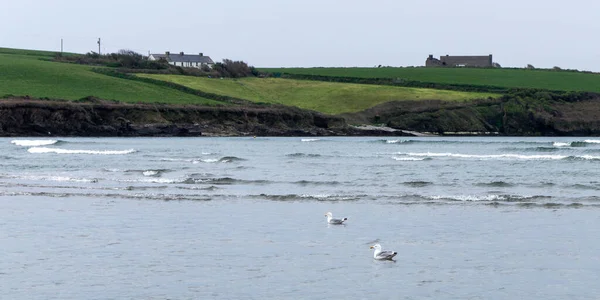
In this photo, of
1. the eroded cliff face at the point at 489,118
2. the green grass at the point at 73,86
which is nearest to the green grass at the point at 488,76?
the eroded cliff face at the point at 489,118

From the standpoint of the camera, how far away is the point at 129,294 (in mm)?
14867

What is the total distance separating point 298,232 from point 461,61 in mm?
156059

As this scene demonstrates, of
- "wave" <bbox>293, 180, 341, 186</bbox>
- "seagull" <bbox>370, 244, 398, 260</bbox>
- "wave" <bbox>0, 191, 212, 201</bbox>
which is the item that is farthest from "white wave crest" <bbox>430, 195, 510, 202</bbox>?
"seagull" <bbox>370, 244, 398, 260</bbox>

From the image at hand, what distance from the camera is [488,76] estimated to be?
127500mm

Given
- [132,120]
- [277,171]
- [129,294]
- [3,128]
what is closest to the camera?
[129,294]

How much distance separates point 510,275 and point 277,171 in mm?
26533

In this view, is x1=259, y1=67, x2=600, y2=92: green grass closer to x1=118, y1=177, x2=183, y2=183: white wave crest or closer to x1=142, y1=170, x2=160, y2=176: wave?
x1=142, y1=170, x2=160, y2=176: wave

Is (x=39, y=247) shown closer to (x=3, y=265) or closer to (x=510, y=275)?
(x=3, y=265)

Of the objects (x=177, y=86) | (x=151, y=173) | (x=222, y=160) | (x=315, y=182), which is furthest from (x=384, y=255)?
(x=177, y=86)

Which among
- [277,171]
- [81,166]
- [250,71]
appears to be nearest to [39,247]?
[277,171]

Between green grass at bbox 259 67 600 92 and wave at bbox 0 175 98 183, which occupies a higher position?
green grass at bbox 259 67 600 92

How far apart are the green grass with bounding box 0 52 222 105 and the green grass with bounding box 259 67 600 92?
35736 mm

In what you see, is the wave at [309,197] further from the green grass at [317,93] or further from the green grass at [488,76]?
the green grass at [488,76]

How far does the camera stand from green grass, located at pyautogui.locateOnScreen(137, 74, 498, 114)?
4102 inches
